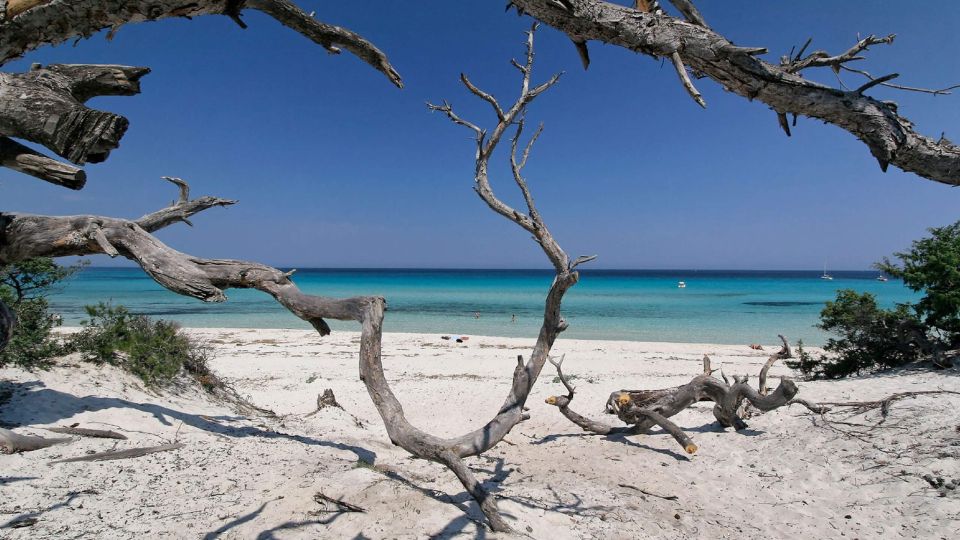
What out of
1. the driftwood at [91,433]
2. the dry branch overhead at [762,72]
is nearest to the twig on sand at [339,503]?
the driftwood at [91,433]

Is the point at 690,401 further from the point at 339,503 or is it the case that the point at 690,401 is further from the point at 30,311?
the point at 30,311

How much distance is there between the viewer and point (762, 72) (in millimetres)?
1425

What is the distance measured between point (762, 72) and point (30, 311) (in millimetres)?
8390

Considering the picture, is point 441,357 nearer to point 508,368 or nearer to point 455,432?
point 508,368

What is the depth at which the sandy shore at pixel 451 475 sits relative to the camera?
3.70m

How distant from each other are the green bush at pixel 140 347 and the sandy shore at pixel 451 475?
285 mm

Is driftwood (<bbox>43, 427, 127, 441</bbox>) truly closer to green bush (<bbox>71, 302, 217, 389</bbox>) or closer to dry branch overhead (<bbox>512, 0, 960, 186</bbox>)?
green bush (<bbox>71, 302, 217, 389</bbox>)

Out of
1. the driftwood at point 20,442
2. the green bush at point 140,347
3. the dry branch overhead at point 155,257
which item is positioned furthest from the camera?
the green bush at point 140,347

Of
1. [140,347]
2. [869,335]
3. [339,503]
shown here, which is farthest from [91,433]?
[869,335]

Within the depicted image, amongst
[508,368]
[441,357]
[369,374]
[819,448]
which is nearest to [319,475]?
[369,374]

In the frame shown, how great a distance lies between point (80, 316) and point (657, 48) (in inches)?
1244

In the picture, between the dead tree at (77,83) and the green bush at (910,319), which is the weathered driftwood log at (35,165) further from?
the green bush at (910,319)

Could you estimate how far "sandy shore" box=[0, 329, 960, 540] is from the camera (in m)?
Result: 3.70

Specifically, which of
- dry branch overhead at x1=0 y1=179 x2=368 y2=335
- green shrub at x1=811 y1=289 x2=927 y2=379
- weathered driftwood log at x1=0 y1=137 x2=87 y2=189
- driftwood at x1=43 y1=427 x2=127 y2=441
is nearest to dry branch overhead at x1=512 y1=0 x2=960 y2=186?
weathered driftwood log at x1=0 y1=137 x2=87 y2=189
